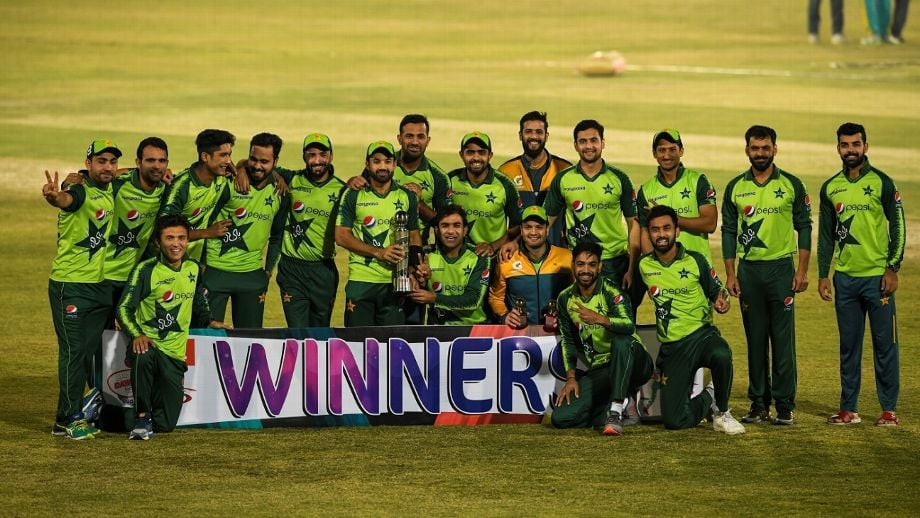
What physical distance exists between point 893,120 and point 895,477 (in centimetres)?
1876

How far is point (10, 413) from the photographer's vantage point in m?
10.2

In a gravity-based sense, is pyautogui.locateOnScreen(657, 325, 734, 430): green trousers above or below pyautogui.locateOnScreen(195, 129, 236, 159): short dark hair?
below

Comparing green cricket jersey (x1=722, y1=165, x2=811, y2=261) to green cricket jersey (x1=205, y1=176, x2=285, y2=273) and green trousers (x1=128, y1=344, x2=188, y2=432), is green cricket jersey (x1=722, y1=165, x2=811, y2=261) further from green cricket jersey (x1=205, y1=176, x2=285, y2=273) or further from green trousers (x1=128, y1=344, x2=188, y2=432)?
green trousers (x1=128, y1=344, x2=188, y2=432)

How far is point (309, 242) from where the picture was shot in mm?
11195

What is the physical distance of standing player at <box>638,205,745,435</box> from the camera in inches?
386

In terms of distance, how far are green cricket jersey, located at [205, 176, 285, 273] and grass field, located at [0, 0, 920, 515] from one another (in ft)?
4.73

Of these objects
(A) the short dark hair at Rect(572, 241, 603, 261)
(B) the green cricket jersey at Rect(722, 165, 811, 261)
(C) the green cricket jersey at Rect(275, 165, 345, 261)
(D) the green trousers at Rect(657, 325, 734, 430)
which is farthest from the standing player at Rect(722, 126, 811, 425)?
(C) the green cricket jersey at Rect(275, 165, 345, 261)

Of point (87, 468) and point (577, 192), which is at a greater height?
point (577, 192)

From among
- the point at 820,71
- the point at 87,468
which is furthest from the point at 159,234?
the point at 820,71

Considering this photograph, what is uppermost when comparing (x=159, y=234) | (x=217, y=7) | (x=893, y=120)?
(x=217, y=7)

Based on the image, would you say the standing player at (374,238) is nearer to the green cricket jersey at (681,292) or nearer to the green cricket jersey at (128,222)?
the green cricket jersey at (128,222)

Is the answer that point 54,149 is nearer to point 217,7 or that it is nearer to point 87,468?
point 87,468

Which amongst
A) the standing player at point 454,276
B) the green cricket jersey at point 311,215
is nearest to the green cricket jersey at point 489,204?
the standing player at point 454,276

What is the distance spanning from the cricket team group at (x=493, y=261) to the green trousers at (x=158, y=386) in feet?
0.04
